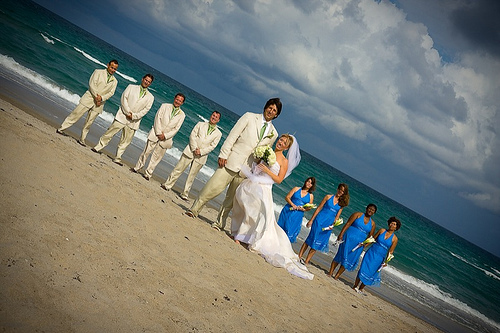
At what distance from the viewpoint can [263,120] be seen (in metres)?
6.43

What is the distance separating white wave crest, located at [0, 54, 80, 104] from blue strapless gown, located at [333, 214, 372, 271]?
1427 centimetres

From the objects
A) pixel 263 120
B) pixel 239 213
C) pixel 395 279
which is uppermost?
pixel 263 120

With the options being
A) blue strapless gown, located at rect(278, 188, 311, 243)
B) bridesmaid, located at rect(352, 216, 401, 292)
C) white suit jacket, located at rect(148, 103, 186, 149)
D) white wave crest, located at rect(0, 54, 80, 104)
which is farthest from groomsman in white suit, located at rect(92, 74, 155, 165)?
white wave crest, located at rect(0, 54, 80, 104)

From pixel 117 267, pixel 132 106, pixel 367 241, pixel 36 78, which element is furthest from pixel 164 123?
pixel 36 78

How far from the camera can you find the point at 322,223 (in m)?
9.15

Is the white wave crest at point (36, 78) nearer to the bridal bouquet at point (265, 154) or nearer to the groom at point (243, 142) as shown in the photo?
the groom at point (243, 142)

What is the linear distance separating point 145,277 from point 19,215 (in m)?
1.43

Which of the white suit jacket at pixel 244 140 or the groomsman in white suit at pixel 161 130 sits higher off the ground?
the white suit jacket at pixel 244 140

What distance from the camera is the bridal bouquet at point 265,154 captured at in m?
6.17

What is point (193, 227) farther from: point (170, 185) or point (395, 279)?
point (395, 279)

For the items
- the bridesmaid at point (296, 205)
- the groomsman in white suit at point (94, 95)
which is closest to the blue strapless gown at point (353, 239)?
the bridesmaid at point (296, 205)

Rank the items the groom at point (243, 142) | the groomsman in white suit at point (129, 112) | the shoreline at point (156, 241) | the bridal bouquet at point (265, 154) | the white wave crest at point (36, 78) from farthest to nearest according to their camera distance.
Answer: the white wave crest at point (36, 78), the groomsman in white suit at point (129, 112), the groom at point (243, 142), the bridal bouquet at point (265, 154), the shoreline at point (156, 241)

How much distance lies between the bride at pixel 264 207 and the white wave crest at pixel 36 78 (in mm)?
13962

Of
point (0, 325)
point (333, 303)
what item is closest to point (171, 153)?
point (333, 303)
